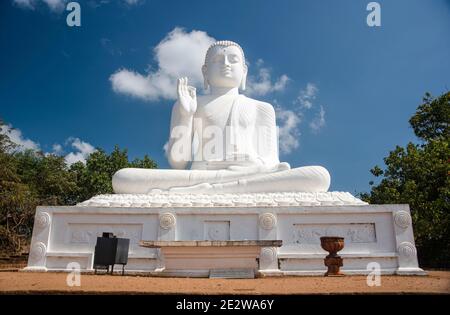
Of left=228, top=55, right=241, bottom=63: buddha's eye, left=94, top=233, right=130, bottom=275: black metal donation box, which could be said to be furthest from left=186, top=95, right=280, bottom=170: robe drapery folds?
left=94, top=233, right=130, bottom=275: black metal donation box

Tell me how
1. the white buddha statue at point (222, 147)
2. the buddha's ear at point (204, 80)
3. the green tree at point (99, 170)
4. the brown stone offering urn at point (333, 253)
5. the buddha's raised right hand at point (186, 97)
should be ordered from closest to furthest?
the brown stone offering urn at point (333, 253), the white buddha statue at point (222, 147), the buddha's raised right hand at point (186, 97), the buddha's ear at point (204, 80), the green tree at point (99, 170)

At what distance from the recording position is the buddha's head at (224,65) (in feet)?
34.6

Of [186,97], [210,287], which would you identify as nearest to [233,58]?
[186,97]

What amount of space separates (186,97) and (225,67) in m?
1.54

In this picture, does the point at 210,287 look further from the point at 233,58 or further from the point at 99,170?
the point at 99,170

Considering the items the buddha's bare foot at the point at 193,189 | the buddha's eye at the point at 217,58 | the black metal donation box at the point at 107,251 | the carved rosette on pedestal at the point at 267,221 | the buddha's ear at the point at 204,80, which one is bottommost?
the black metal donation box at the point at 107,251

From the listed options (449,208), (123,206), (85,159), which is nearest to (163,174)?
(123,206)

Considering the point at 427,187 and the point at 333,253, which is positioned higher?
the point at 427,187

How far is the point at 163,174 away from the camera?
8.72m

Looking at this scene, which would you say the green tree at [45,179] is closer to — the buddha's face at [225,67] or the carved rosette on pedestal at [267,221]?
the buddha's face at [225,67]

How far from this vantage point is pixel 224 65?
34.4 feet

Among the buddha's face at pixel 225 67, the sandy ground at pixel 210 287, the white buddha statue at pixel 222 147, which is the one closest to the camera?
the sandy ground at pixel 210 287

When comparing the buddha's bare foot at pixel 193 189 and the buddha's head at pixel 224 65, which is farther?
the buddha's head at pixel 224 65

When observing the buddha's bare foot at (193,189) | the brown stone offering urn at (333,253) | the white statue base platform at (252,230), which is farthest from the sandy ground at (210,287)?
the buddha's bare foot at (193,189)
